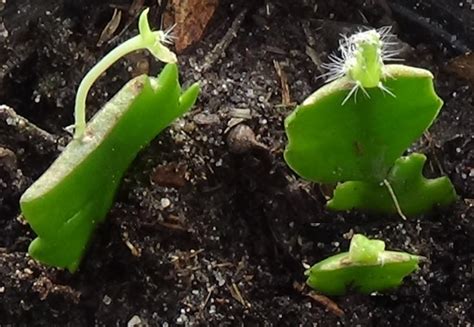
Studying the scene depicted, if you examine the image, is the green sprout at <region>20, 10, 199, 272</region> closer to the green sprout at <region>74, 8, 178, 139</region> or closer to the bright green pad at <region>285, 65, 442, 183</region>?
the green sprout at <region>74, 8, 178, 139</region>

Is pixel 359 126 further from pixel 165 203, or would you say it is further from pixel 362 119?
pixel 165 203

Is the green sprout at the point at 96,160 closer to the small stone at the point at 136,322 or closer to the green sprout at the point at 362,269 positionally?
the small stone at the point at 136,322

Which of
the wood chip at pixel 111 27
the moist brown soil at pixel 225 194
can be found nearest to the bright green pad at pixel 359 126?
the moist brown soil at pixel 225 194

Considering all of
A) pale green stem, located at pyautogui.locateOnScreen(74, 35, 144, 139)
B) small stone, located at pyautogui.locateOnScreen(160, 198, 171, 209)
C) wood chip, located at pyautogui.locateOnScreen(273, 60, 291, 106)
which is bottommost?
small stone, located at pyautogui.locateOnScreen(160, 198, 171, 209)

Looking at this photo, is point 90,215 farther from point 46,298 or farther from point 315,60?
point 315,60

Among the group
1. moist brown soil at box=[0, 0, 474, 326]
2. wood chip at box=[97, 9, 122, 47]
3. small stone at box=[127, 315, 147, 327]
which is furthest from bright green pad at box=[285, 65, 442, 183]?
wood chip at box=[97, 9, 122, 47]

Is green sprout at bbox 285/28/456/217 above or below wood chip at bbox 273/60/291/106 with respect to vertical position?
above
